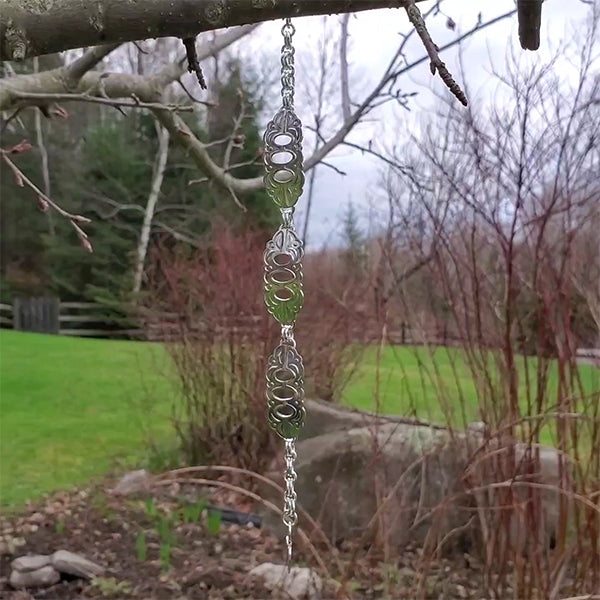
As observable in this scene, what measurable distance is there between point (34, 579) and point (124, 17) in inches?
120

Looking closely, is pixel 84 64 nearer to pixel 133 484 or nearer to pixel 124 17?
pixel 124 17

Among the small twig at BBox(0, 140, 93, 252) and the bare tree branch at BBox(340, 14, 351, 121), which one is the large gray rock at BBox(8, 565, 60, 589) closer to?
the small twig at BBox(0, 140, 93, 252)

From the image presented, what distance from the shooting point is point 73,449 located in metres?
5.90

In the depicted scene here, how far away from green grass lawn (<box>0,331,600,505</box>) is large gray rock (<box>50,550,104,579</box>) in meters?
1.26

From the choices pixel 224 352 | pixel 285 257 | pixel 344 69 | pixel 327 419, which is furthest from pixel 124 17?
pixel 224 352

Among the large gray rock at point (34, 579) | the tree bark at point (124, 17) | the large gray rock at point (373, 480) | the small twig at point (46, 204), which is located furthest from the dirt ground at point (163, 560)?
the tree bark at point (124, 17)

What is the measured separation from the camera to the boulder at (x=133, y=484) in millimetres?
4660

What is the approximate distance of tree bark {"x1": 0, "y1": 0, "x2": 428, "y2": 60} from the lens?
102 cm

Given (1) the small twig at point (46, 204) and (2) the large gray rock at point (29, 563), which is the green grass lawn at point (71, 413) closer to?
(2) the large gray rock at point (29, 563)

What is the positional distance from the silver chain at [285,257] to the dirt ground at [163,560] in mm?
1604

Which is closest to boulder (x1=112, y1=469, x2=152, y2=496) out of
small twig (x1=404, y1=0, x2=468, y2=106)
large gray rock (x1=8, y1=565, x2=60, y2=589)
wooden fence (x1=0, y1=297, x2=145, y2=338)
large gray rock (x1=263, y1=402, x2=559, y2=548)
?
large gray rock (x1=263, y1=402, x2=559, y2=548)

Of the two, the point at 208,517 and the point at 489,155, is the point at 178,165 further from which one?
the point at 489,155

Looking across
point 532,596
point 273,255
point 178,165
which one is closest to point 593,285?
point 532,596

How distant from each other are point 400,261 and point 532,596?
1.64 meters
